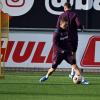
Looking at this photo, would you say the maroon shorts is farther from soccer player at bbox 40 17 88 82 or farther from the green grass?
the green grass

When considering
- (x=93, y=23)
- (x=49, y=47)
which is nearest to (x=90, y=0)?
(x=93, y=23)

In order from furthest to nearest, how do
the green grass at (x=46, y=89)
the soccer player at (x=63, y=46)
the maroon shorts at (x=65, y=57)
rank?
the maroon shorts at (x=65, y=57)
the soccer player at (x=63, y=46)
the green grass at (x=46, y=89)

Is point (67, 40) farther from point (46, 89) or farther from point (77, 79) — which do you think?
point (46, 89)

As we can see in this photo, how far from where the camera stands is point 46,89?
14289mm

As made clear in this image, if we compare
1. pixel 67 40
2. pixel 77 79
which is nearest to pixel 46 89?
pixel 77 79

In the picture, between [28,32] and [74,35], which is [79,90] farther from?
[28,32]

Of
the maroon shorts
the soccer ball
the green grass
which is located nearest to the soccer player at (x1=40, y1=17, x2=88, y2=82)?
the maroon shorts

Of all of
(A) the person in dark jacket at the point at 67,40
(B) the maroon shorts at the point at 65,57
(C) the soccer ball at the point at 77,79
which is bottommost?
(C) the soccer ball at the point at 77,79

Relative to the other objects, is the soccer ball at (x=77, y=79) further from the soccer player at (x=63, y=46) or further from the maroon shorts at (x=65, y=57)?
the maroon shorts at (x=65, y=57)

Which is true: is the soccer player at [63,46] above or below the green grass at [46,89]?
above

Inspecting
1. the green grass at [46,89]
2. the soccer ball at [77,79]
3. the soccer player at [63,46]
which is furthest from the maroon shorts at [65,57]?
the green grass at [46,89]

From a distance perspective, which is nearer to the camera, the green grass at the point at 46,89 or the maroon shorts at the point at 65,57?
the green grass at the point at 46,89

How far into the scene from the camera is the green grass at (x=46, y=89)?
506 inches

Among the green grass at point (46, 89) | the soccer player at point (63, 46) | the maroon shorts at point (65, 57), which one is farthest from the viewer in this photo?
the maroon shorts at point (65, 57)
